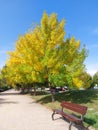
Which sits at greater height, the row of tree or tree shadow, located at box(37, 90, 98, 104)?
the row of tree

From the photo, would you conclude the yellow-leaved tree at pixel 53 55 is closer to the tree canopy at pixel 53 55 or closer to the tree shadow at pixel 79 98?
the tree canopy at pixel 53 55

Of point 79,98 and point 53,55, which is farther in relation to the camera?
point 79,98

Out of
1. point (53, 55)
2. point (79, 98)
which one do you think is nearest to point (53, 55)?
point (53, 55)

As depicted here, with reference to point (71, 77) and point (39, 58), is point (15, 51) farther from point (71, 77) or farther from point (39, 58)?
point (71, 77)

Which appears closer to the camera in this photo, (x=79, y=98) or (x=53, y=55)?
(x=53, y=55)

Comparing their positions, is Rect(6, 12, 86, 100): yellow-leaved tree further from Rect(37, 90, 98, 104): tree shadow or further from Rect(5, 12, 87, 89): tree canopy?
Rect(37, 90, 98, 104): tree shadow

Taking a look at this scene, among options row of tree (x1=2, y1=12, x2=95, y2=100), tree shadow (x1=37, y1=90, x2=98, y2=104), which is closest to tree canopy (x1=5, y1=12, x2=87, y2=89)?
row of tree (x1=2, y1=12, x2=95, y2=100)

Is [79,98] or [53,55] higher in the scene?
[53,55]

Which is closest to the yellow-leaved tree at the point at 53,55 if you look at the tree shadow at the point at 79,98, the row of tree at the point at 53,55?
the row of tree at the point at 53,55

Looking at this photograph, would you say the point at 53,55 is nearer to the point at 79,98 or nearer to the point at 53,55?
the point at 53,55

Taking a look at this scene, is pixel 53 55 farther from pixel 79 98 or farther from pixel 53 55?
pixel 79 98

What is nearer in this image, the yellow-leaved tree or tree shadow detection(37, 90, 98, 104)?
tree shadow detection(37, 90, 98, 104)

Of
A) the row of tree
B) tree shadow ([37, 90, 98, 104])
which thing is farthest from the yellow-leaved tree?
tree shadow ([37, 90, 98, 104])

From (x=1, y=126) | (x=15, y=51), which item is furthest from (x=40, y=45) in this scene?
(x=1, y=126)
